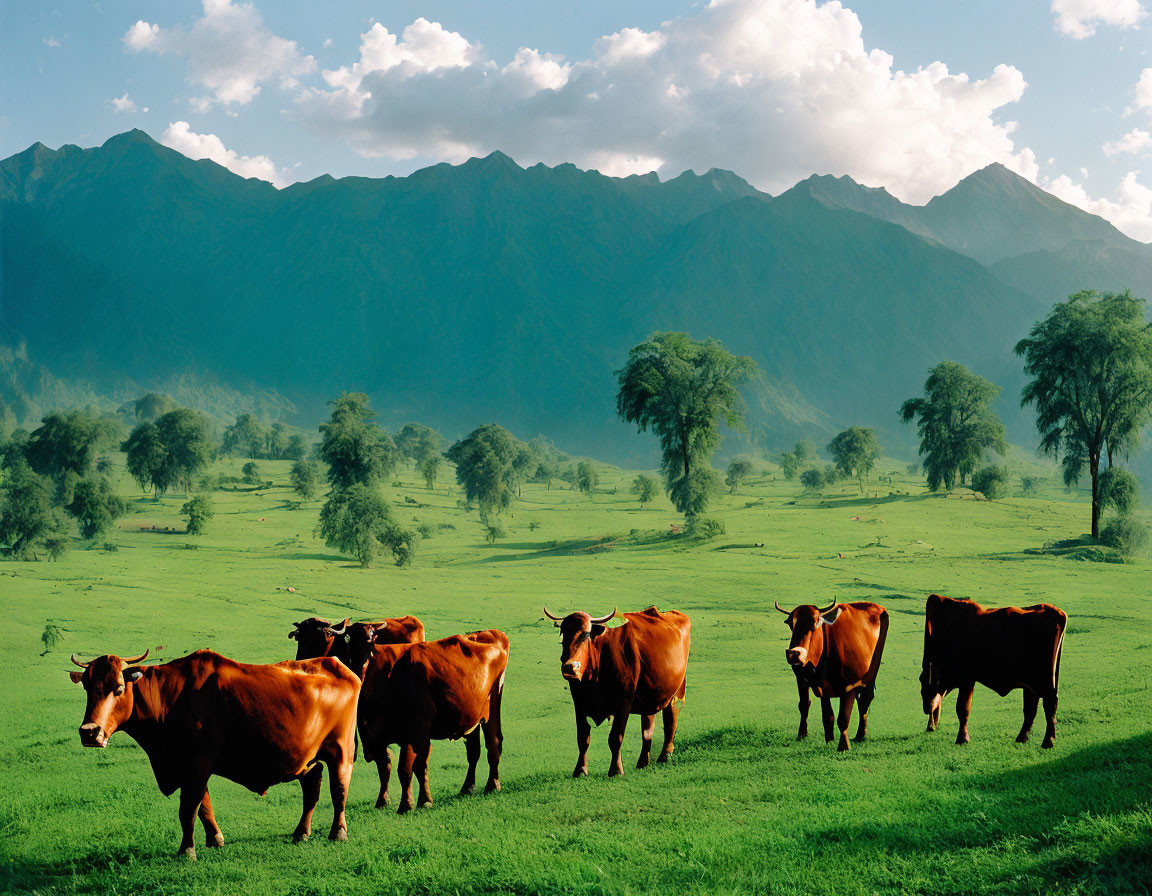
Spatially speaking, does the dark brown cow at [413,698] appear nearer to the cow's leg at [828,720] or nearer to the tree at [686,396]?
the cow's leg at [828,720]

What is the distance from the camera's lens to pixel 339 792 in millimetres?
10539

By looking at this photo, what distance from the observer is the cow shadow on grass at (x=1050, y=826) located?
8172 millimetres

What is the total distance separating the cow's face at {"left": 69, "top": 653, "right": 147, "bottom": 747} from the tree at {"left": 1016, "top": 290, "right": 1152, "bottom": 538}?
175 ft

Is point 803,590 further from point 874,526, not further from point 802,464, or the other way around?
point 802,464

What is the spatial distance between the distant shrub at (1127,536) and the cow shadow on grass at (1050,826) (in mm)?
44063

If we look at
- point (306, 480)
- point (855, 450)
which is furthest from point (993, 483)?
point (306, 480)

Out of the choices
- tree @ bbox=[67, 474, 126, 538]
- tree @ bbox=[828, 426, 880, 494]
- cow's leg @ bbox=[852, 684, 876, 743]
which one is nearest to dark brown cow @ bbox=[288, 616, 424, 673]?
cow's leg @ bbox=[852, 684, 876, 743]

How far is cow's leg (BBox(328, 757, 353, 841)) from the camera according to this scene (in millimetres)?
10461

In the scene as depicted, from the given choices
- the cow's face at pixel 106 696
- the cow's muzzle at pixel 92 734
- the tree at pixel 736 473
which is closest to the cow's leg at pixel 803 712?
the cow's face at pixel 106 696

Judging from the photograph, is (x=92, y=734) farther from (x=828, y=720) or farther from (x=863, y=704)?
(x=863, y=704)

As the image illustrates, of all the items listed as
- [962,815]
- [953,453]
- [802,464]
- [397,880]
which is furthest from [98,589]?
[802,464]

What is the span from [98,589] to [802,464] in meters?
119

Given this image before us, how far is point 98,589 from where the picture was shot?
37.6 m

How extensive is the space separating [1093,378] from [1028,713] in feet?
153
